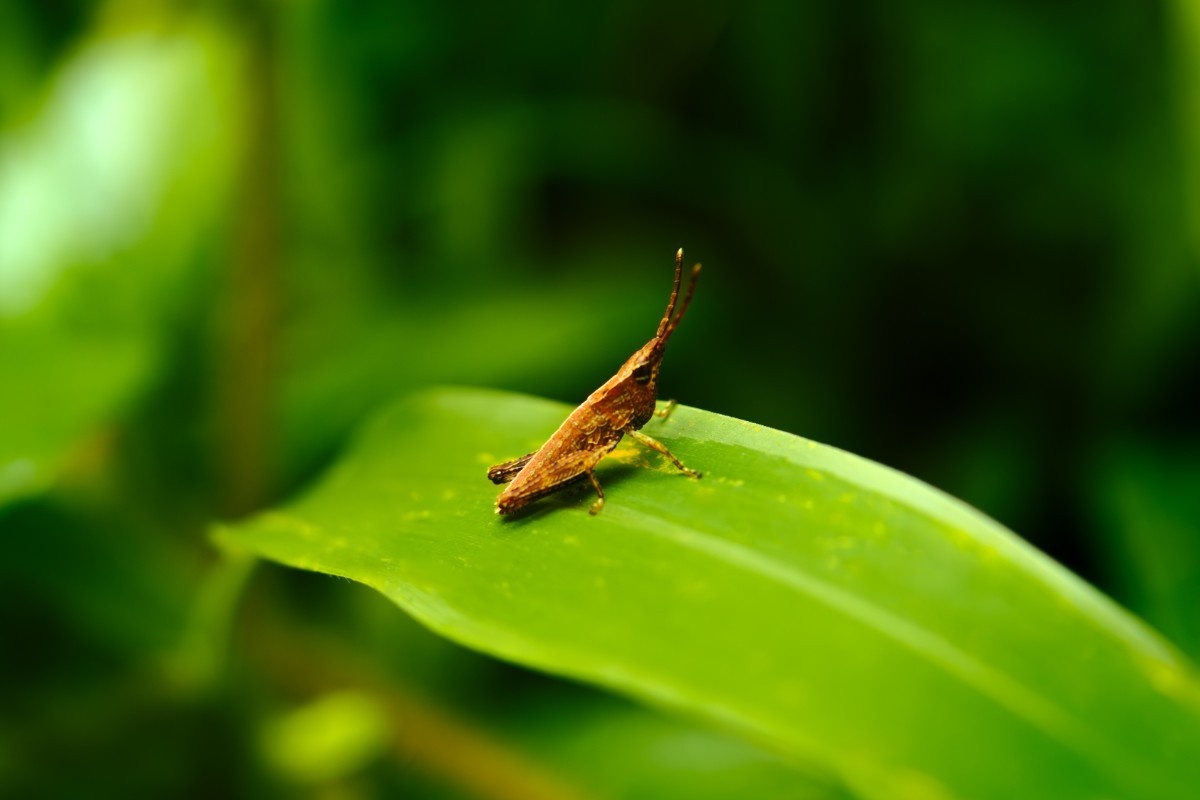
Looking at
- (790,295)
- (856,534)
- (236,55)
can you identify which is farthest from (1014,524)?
(236,55)

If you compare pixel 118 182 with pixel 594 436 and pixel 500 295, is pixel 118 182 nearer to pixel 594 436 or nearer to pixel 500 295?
pixel 500 295

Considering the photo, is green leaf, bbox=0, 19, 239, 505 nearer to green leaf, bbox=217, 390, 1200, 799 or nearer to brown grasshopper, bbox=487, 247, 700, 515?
brown grasshopper, bbox=487, 247, 700, 515

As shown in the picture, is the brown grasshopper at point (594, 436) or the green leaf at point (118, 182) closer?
the brown grasshopper at point (594, 436)

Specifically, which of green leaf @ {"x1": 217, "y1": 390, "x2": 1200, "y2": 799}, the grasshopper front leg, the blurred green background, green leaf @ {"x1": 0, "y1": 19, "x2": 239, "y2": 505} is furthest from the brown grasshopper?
green leaf @ {"x1": 0, "y1": 19, "x2": 239, "y2": 505}

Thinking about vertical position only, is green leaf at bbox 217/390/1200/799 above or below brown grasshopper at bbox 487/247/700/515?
above

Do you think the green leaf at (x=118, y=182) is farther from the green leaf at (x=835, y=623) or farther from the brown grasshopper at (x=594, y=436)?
the green leaf at (x=835, y=623)

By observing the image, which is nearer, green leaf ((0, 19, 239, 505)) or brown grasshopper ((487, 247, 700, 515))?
brown grasshopper ((487, 247, 700, 515))

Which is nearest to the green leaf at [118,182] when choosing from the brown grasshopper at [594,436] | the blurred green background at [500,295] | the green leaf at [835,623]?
the blurred green background at [500,295]

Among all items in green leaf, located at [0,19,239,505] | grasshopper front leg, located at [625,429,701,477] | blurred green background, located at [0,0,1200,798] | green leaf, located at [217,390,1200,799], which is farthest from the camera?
green leaf, located at [0,19,239,505]
